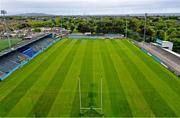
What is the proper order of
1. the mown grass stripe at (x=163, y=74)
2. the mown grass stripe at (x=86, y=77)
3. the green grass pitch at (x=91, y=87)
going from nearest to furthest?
the green grass pitch at (x=91, y=87), the mown grass stripe at (x=86, y=77), the mown grass stripe at (x=163, y=74)

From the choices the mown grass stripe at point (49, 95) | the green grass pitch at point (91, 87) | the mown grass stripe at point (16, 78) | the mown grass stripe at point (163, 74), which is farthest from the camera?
the mown grass stripe at point (163, 74)

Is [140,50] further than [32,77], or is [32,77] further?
[140,50]

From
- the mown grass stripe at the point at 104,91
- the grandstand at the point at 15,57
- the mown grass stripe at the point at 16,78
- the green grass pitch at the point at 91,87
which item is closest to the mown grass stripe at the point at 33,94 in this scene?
the green grass pitch at the point at 91,87

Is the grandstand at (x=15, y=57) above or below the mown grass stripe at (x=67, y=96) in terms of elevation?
above

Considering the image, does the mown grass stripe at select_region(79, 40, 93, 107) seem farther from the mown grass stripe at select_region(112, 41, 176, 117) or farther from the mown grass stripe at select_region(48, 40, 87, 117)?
the mown grass stripe at select_region(112, 41, 176, 117)

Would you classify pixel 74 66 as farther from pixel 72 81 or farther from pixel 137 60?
pixel 137 60

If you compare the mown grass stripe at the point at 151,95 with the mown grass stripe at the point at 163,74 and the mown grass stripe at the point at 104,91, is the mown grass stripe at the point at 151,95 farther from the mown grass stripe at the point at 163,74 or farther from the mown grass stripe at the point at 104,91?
the mown grass stripe at the point at 104,91

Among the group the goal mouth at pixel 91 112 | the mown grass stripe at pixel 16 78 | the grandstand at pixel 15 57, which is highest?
the grandstand at pixel 15 57

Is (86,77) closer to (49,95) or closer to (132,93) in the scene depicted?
(49,95)

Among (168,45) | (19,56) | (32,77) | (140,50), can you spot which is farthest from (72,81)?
(168,45)
